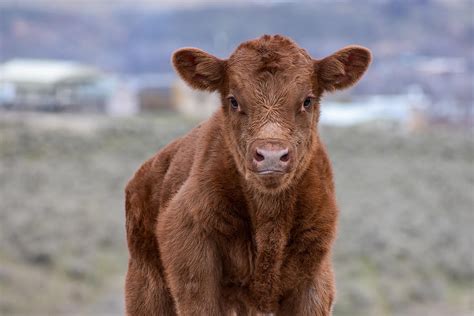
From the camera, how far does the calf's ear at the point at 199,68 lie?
5.92m

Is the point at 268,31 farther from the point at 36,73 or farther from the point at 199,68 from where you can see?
the point at 199,68

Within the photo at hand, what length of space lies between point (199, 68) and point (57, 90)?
54051mm

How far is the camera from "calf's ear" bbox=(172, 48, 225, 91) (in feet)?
19.4

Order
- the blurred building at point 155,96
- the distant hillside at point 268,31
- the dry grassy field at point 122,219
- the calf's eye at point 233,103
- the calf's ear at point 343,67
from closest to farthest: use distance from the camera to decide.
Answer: the calf's eye at point 233,103
the calf's ear at point 343,67
the dry grassy field at point 122,219
the blurred building at point 155,96
the distant hillside at point 268,31

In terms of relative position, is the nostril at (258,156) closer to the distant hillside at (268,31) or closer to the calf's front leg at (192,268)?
the calf's front leg at (192,268)

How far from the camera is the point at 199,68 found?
5953 mm

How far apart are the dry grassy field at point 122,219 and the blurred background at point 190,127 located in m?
0.07

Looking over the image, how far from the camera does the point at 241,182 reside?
18.8ft

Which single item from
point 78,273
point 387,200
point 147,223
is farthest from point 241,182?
point 387,200

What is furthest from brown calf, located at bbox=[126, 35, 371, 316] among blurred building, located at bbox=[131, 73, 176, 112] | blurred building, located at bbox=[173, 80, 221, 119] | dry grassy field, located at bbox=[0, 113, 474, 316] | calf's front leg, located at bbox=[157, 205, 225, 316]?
blurred building, located at bbox=[131, 73, 176, 112]

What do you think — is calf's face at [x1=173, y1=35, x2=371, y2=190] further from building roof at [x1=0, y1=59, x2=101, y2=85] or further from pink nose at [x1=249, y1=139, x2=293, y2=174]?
building roof at [x1=0, y1=59, x2=101, y2=85]

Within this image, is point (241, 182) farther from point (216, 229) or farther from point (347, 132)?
point (347, 132)

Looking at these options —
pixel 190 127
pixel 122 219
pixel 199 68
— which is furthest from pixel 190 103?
pixel 199 68

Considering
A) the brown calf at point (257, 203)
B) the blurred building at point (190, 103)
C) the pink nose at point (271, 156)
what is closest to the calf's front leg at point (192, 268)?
the brown calf at point (257, 203)
